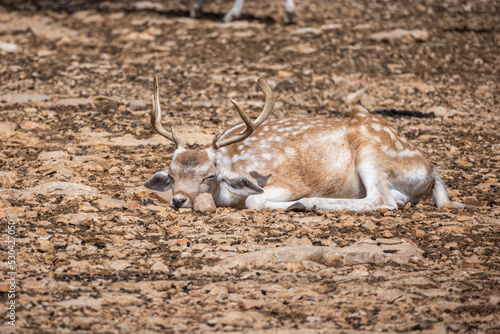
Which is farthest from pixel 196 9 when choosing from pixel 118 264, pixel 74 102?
pixel 118 264

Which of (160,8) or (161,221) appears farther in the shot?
(160,8)

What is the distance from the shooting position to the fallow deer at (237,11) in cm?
1352

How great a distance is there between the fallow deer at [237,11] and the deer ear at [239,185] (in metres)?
7.76

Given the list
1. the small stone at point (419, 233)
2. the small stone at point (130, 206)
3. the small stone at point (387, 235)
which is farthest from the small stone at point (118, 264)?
the small stone at point (419, 233)

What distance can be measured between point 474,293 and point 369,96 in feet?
20.7

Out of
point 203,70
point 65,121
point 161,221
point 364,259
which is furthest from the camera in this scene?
point 203,70

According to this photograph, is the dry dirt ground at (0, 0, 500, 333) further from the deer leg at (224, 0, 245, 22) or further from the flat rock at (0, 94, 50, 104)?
the deer leg at (224, 0, 245, 22)

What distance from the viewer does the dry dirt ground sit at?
4.18 m

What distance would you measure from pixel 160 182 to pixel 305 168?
1.48m

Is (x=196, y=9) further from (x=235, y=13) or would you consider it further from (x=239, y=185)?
(x=239, y=185)

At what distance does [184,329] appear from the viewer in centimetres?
388

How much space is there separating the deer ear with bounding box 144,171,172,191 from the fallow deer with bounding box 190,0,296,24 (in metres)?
7.78

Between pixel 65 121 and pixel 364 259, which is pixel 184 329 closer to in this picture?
pixel 364 259

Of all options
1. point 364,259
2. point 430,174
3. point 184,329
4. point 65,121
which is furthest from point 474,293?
point 65,121
